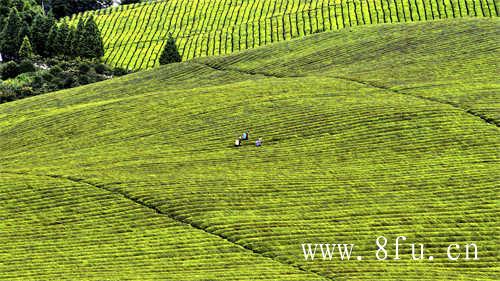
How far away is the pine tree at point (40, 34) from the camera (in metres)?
105

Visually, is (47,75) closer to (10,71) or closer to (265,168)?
(10,71)

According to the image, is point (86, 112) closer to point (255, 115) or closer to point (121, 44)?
point (255, 115)

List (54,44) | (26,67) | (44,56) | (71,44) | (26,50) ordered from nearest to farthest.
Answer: (26,67), (26,50), (71,44), (54,44), (44,56)

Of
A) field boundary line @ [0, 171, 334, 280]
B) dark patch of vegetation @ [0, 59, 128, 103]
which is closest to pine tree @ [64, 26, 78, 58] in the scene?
dark patch of vegetation @ [0, 59, 128, 103]

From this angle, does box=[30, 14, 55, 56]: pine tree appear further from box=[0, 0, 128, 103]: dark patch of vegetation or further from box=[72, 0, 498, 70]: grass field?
box=[72, 0, 498, 70]: grass field

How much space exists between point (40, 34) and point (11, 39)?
15.1 feet

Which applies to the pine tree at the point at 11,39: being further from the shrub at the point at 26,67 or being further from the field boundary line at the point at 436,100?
the field boundary line at the point at 436,100

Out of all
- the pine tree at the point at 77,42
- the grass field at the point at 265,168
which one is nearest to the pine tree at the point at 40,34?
the pine tree at the point at 77,42

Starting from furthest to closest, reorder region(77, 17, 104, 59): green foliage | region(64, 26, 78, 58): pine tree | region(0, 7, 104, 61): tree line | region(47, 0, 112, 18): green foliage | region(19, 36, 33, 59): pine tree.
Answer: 1. region(47, 0, 112, 18): green foliage
2. region(77, 17, 104, 59): green foliage
3. region(0, 7, 104, 61): tree line
4. region(64, 26, 78, 58): pine tree
5. region(19, 36, 33, 59): pine tree

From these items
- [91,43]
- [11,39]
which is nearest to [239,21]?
[91,43]

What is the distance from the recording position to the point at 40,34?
105250mm

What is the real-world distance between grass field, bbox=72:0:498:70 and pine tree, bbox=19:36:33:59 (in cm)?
925

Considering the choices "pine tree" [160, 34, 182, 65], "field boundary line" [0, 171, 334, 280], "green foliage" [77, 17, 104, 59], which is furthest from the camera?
"green foliage" [77, 17, 104, 59]

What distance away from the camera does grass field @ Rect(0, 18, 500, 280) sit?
43.6 metres
